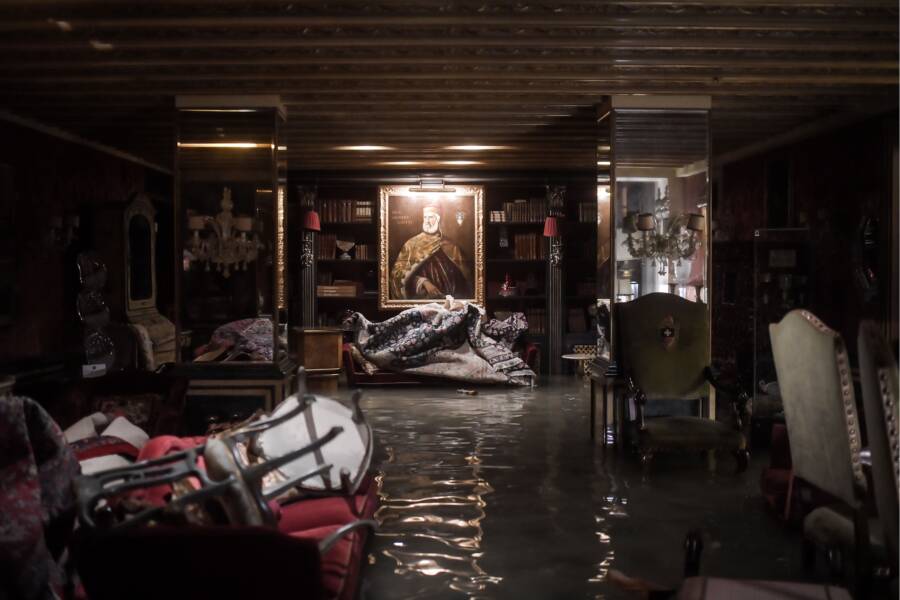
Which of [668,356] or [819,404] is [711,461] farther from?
[819,404]

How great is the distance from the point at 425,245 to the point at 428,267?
31 centimetres

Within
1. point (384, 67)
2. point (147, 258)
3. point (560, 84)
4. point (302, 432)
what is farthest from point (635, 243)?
point (147, 258)

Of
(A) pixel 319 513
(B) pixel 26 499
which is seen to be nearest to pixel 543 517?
(A) pixel 319 513

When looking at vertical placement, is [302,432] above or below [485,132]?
below

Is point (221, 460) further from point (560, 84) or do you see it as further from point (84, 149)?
point (84, 149)

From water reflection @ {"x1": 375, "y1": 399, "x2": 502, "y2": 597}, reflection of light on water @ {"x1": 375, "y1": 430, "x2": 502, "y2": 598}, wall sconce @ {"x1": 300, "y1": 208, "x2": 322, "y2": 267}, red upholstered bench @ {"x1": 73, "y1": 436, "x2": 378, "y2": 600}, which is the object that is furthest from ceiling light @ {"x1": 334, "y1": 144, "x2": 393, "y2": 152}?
red upholstered bench @ {"x1": 73, "y1": 436, "x2": 378, "y2": 600}

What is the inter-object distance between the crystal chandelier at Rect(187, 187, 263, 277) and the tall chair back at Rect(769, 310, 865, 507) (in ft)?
13.9

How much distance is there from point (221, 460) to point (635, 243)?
184 inches

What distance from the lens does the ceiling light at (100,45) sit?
205 inches

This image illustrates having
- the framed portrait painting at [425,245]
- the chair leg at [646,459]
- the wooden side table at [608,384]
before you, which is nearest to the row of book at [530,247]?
the framed portrait painting at [425,245]

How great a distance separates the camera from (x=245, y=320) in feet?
21.6

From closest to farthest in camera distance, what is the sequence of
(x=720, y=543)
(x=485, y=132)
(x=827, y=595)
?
(x=827, y=595) → (x=720, y=543) → (x=485, y=132)

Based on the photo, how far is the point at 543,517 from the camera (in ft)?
15.6

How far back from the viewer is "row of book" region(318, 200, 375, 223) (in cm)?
1209
